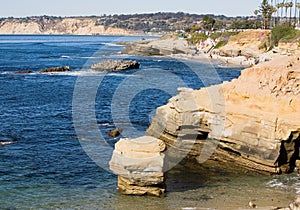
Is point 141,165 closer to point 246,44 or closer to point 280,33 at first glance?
point 280,33

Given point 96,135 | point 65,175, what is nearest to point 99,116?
point 96,135

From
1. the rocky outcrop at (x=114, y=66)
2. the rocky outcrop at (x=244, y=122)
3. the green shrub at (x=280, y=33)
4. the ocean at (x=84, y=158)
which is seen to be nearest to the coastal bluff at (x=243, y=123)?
the rocky outcrop at (x=244, y=122)

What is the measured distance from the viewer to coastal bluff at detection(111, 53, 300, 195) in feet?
74.0

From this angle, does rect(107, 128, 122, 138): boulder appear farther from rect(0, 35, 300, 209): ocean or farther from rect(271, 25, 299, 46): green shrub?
rect(271, 25, 299, 46): green shrub

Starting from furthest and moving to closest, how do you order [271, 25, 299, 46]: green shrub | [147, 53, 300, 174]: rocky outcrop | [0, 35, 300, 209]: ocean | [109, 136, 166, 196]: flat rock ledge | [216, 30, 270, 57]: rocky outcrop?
[216, 30, 270, 57]: rocky outcrop < [271, 25, 299, 46]: green shrub < [147, 53, 300, 174]: rocky outcrop < [0, 35, 300, 209]: ocean < [109, 136, 166, 196]: flat rock ledge

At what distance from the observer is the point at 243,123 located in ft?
76.5

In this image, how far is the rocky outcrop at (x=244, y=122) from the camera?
74.0 feet

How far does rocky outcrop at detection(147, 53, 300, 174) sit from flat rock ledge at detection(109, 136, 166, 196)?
5134 millimetres

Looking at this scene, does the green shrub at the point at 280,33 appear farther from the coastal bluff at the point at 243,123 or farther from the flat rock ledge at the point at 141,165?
the flat rock ledge at the point at 141,165

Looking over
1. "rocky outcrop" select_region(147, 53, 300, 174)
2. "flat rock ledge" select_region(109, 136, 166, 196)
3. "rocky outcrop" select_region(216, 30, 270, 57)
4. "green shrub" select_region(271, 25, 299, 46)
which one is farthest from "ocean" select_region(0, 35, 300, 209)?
"rocky outcrop" select_region(216, 30, 270, 57)

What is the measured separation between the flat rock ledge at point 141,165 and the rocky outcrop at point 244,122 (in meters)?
5.13

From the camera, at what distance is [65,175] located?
2362cm

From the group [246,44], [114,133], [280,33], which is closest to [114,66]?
[280,33]

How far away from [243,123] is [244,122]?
0.08 metres
